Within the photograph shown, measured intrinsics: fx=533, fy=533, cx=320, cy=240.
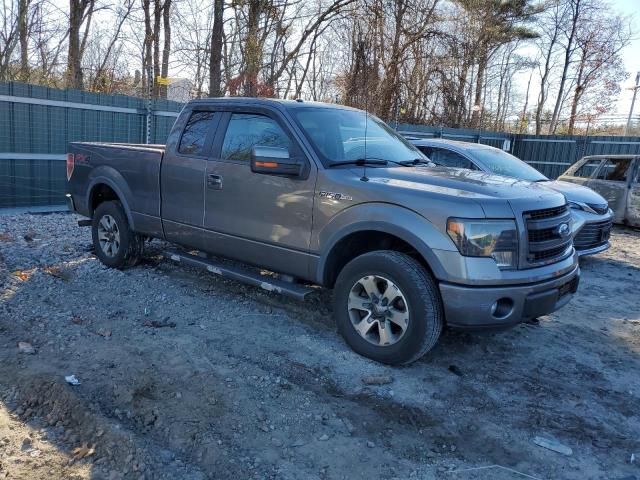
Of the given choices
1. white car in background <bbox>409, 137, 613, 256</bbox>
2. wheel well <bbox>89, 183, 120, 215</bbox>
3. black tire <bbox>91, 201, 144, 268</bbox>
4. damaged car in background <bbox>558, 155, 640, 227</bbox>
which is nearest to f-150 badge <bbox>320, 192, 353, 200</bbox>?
black tire <bbox>91, 201, 144, 268</bbox>

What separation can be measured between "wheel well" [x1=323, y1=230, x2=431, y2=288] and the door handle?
1.41 meters

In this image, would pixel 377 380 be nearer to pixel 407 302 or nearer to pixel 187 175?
pixel 407 302

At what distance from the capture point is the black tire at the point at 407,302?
12.5ft

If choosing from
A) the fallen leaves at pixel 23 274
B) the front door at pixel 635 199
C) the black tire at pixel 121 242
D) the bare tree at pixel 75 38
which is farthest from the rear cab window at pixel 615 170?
the bare tree at pixel 75 38

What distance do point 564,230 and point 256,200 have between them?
2.59m

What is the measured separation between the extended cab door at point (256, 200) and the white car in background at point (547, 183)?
3.74 meters

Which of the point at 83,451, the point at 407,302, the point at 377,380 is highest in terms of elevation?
the point at 407,302

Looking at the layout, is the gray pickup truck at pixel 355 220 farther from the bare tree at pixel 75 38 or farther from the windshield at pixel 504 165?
the bare tree at pixel 75 38

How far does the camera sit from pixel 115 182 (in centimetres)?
609

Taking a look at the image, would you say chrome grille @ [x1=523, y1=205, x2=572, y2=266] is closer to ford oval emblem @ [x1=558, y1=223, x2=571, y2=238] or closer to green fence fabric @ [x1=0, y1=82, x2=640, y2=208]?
ford oval emblem @ [x1=558, y1=223, x2=571, y2=238]

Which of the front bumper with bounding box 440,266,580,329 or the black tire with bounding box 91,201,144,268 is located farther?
the black tire with bounding box 91,201,144,268

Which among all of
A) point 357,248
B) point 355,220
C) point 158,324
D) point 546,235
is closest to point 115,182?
point 158,324

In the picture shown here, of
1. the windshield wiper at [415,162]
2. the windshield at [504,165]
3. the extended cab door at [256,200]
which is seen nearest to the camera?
the extended cab door at [256,200]

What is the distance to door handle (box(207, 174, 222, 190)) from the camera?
5.06 metres
